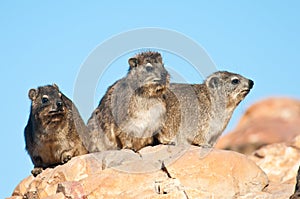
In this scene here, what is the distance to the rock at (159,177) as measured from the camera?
1377 cm

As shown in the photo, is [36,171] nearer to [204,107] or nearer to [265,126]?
[204,107]

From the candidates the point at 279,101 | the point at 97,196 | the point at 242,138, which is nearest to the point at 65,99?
the point at 97,196

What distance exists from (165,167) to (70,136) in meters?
3.99

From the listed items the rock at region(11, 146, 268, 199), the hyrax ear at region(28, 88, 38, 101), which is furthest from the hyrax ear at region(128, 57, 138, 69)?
the hyrax ear at region(28, 88, 38, 101)

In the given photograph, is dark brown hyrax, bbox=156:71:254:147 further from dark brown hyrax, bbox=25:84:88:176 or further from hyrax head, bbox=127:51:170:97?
dark brown hyrax, bbox=25:84:88:176

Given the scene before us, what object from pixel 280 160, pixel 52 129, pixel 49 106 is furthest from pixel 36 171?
pixel 280 160

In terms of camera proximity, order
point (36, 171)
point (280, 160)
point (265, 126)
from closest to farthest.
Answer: point (36, 171) → point (280, 160) → point (265, 126)

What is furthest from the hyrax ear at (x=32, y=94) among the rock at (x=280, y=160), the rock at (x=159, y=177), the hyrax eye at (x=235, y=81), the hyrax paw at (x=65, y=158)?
the rock at (x=280, y=160)

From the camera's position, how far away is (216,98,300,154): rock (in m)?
34.5

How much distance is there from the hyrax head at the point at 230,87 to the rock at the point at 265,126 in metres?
11.7

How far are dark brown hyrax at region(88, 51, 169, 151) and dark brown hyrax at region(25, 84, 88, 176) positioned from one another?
3.64ft

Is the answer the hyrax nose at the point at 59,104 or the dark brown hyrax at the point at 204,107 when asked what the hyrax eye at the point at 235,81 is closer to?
the dark brown hyrax at the point at 204,107

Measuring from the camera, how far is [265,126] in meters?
40.2

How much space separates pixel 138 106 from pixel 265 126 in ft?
80.1
